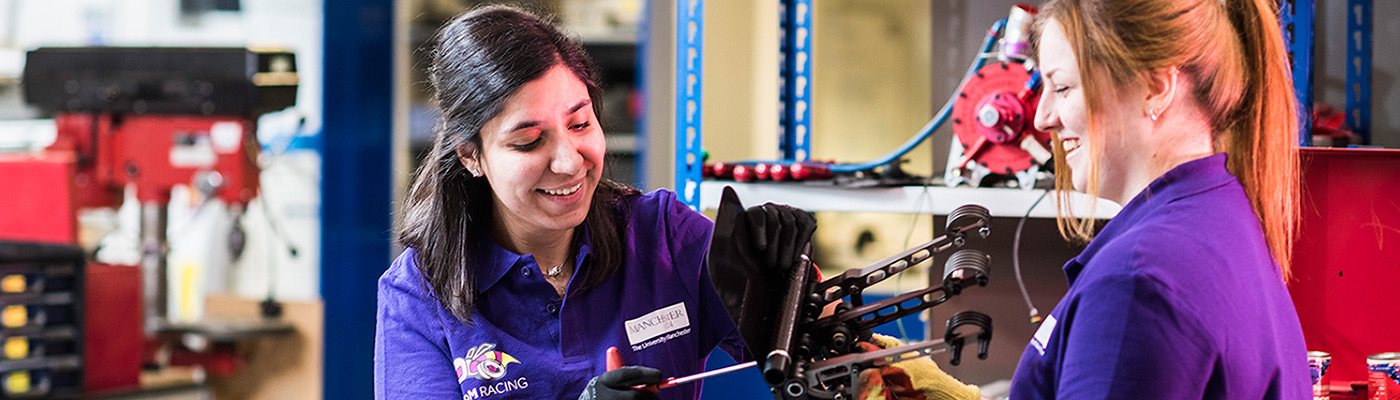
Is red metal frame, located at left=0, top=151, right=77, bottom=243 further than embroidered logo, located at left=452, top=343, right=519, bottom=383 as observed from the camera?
Yes

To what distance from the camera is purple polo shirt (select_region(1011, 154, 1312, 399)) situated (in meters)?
0.75

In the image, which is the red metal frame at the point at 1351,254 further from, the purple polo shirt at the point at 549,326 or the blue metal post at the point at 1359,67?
the purple polo shirt at the point at 549,326

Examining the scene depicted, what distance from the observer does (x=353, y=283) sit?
360 centimetres

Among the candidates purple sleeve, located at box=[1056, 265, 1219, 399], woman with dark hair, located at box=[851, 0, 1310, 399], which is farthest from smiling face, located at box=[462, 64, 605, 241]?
purple sleeve, located at box=[1056, 265, 1219, 399]

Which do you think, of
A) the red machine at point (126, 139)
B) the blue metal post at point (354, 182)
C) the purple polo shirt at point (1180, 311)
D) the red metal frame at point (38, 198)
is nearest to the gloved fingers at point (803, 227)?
the purple polo shirt at point (1180, 311)

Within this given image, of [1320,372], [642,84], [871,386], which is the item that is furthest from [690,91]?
[642,84]

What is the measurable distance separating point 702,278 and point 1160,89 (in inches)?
28.7

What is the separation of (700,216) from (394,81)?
255cm

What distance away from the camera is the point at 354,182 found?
356cm

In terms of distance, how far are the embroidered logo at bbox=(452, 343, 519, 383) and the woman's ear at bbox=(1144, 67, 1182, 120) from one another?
0.84 metres

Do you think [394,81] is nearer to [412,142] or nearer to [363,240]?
[412,142]

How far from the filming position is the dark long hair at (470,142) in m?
1.25

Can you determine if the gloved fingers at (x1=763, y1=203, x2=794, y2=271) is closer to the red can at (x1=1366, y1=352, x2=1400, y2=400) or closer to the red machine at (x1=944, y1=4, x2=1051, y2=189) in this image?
the red machine at (x1=944, y1=4, x2=1051, y2=189)

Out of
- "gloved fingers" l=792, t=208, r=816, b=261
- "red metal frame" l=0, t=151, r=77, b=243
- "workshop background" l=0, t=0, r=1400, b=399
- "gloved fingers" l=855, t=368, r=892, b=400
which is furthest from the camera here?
"red metal frame" l=0, t=151, r=77, b=243
